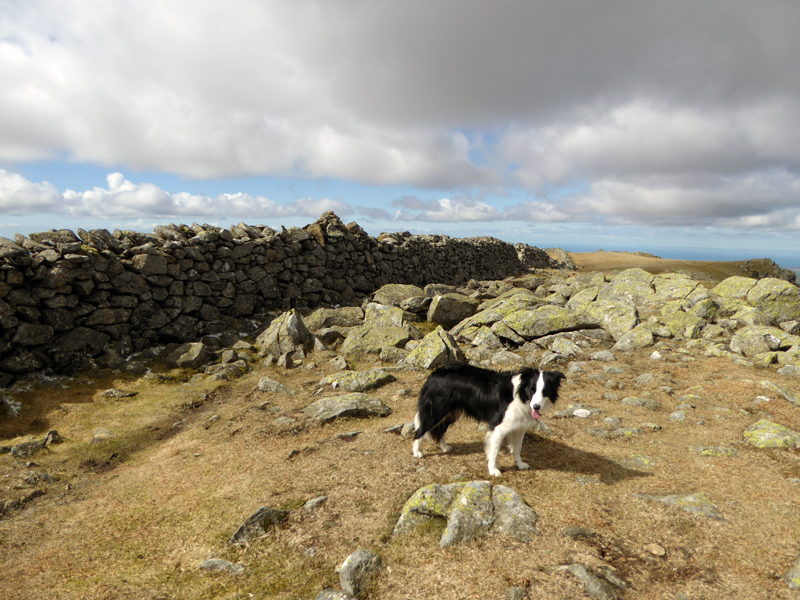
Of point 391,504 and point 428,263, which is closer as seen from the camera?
point 391,504

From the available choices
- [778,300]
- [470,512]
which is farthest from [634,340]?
[470,512]

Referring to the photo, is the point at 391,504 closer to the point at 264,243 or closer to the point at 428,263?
the point at 264,243

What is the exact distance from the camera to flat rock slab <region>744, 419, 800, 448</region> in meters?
7.53

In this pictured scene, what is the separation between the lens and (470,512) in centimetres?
528

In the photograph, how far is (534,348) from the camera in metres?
14.8

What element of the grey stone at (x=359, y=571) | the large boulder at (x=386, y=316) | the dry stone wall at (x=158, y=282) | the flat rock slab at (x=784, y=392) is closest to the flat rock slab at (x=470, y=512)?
the grey stone at (x=359, y=571)

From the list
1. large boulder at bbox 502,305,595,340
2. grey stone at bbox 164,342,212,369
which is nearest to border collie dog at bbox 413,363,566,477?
large boulder at bbox 502,305,595,340

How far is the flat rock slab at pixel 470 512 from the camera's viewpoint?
5.05 m

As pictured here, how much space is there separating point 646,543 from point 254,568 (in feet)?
15.9

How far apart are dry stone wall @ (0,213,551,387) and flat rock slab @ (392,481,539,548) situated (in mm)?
12846

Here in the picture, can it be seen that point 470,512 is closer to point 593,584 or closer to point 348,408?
point 593,584

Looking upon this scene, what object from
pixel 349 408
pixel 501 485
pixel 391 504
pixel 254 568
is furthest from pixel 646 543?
pixel 349 408

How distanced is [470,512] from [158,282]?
14662 mm

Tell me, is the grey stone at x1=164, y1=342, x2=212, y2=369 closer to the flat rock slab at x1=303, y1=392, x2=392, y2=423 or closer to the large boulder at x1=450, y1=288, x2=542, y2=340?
the flat rock slab at x1=303, y1=392, x2=392, y2=423
